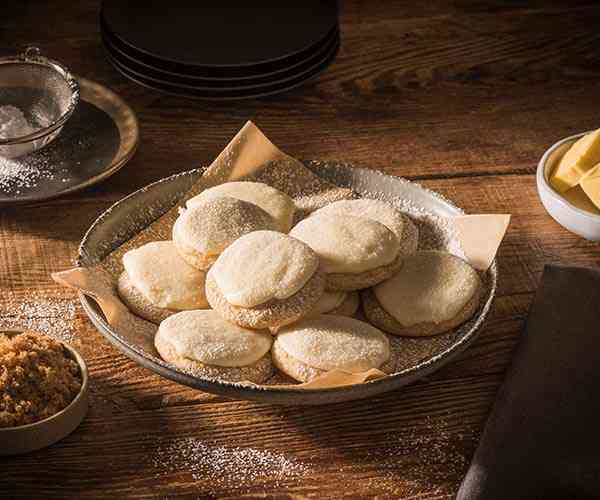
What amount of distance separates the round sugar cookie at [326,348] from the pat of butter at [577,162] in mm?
409

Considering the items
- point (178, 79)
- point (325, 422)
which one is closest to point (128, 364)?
point (325, 422)

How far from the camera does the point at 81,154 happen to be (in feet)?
4.34

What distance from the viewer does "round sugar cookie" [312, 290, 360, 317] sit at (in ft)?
3.29

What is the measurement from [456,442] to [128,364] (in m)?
0.33

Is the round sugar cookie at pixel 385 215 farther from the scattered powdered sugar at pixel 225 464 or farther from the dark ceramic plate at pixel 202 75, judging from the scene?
the dark ceramic plate at pixel 202 75

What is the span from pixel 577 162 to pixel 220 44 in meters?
0.55

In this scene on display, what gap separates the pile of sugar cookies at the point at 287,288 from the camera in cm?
94

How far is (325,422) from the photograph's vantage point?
98 cm

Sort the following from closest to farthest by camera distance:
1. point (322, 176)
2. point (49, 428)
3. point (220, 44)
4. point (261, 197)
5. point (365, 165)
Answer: point (49, 428)
point (261, 197)
point (322, 176)
point (365, 165)
point (220, 44)

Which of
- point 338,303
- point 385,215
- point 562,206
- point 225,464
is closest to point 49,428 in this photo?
point 225,464

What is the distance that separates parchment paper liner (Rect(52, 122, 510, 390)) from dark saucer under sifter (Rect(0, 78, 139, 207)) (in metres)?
0.15

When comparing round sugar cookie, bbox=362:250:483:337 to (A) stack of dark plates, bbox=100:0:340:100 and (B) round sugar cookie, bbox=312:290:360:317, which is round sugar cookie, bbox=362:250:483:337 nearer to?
(B) round sugar cookie, bbox=312:290:360:317

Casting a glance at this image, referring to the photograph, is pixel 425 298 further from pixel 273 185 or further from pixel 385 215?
pixel 273 185

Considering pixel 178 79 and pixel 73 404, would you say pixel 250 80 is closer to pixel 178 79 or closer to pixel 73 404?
pixel 178 79
